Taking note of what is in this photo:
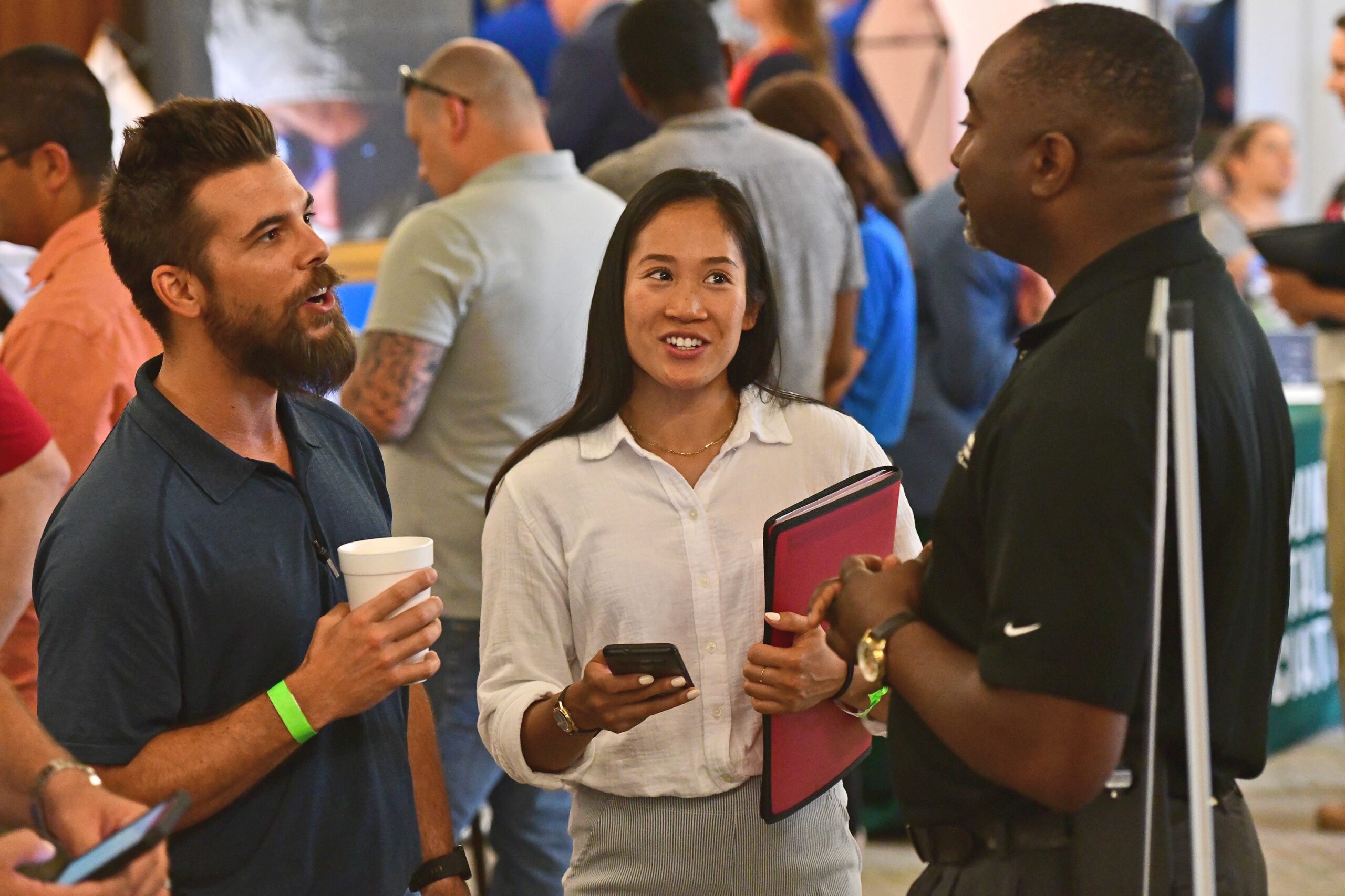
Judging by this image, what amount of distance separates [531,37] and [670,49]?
1881mm

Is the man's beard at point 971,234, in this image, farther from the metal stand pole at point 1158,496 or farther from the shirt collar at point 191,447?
the shirt collar at point 191,447

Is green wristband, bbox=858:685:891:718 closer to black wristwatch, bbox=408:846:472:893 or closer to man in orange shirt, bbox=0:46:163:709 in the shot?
black wristwatch, bbox=408:846:472:893

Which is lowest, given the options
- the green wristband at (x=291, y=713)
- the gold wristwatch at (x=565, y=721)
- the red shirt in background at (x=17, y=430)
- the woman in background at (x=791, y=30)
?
the gold wristwatch at (x=565, y=721)

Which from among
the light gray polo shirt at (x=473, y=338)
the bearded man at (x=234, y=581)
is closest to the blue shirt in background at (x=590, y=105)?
the light gray polo shirt at (x=473, y=338)

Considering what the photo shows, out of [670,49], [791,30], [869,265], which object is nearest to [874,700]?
[670,49]

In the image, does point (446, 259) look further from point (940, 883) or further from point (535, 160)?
point (940, 883)

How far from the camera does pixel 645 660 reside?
1.58m

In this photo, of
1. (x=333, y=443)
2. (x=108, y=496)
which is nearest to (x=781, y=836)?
(x=333, y=443)

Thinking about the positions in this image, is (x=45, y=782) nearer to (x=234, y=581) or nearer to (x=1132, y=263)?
(x=234, y=581)

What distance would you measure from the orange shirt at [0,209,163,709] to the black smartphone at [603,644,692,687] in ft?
4.16

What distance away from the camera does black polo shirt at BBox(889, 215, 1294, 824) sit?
1250 mm

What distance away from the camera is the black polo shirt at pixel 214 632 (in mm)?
1485

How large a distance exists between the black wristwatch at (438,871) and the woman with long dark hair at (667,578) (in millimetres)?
146

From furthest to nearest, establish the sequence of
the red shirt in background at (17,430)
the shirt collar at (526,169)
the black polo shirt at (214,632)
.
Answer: the shirt collar at (526,169), the red shirt in background at (17,430), the black polo shirt at (214,632)
